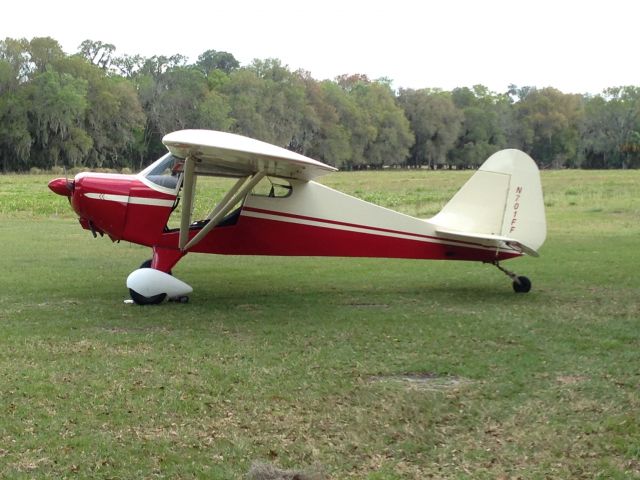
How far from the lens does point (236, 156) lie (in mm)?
9281

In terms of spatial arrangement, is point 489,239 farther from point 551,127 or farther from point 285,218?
point 551,127

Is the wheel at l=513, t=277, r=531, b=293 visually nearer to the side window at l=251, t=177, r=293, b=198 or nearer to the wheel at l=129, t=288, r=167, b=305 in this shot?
the side window at l=251, t=177, r=293, b=198

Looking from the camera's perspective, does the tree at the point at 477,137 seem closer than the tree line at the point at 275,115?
No

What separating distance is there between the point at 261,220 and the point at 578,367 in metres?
5.45

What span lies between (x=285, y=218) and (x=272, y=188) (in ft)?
1.62

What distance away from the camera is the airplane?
10250mm

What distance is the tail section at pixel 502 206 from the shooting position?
11.1 meters

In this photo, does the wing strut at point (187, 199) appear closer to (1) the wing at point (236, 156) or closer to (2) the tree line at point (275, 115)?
(1) the wing at point (236, 156)

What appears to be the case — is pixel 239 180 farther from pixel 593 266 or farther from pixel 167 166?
pixel 593 266

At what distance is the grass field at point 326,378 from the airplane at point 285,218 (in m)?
0.70

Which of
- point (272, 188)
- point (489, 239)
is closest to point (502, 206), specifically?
point (489, 239)

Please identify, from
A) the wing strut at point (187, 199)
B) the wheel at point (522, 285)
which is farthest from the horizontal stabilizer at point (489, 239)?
the wing strut at point (187, 199)

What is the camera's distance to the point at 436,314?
9453 mm

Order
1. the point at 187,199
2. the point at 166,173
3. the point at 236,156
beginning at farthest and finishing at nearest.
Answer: the point at 166,173
the point at 187,199
the point at 236,156
